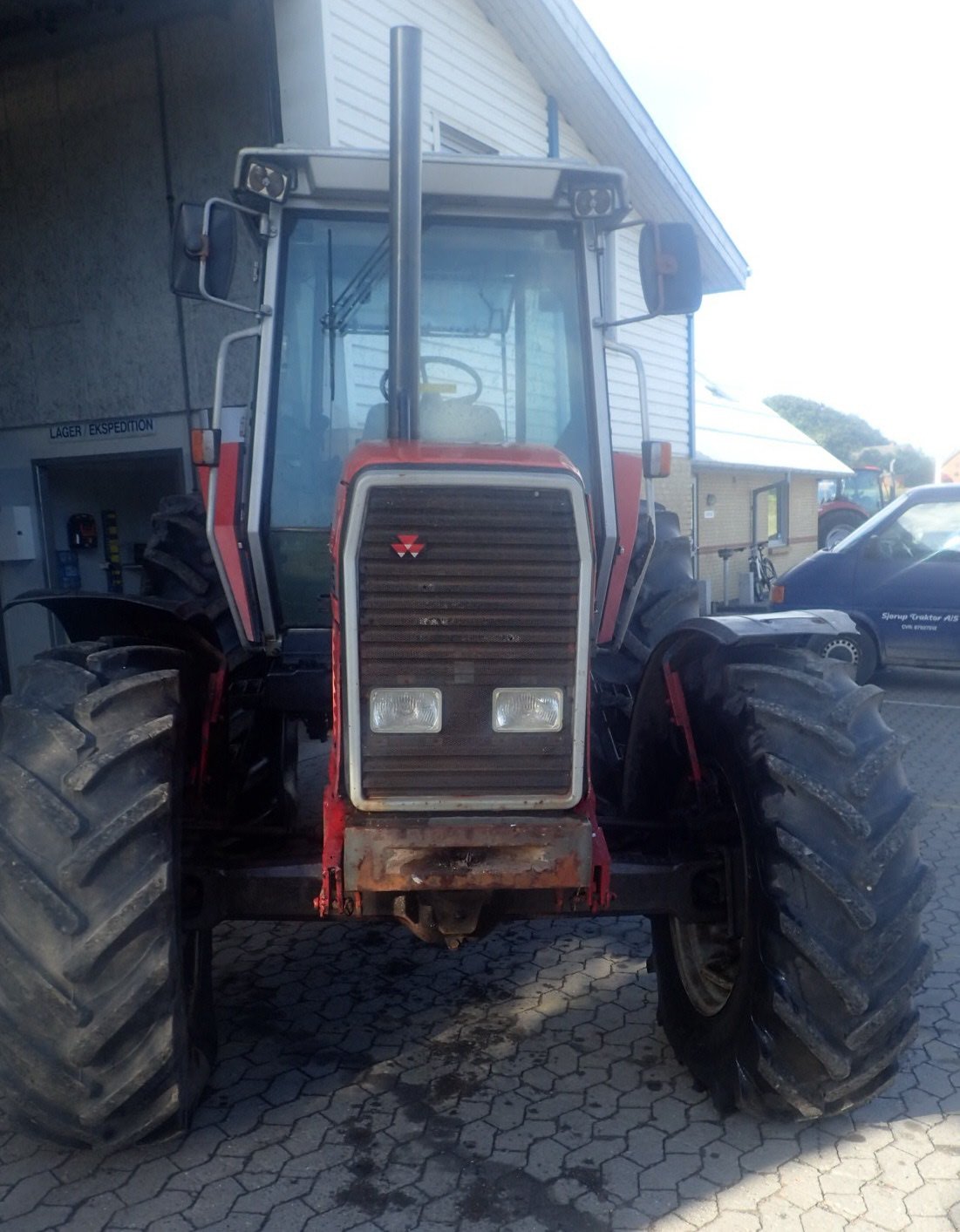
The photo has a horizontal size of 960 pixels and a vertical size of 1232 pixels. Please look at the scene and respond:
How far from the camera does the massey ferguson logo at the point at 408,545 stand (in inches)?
109

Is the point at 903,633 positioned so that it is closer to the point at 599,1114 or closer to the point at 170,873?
the point at 599,1114

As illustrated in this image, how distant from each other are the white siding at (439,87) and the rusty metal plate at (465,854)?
5.86 meters

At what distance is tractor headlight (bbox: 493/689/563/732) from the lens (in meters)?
2.84

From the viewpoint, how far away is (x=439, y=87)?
8.98 meters

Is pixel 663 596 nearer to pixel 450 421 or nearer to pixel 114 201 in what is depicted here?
pixel 450 421

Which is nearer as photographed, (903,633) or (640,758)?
(640,758)

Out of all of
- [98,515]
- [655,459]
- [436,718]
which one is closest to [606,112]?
[98,515]

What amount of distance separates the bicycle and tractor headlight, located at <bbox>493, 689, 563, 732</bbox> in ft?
53.9

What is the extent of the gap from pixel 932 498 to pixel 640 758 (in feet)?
25.5

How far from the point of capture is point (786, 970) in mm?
2936

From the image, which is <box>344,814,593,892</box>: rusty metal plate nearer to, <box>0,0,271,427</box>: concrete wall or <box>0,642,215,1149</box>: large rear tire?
<box>0,642,215,1149</box>: large rear tire

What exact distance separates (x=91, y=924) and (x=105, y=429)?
6855 millimetres

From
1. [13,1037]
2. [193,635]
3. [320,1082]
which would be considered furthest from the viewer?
[193,635]

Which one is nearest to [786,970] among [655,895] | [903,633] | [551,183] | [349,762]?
[655,895]
